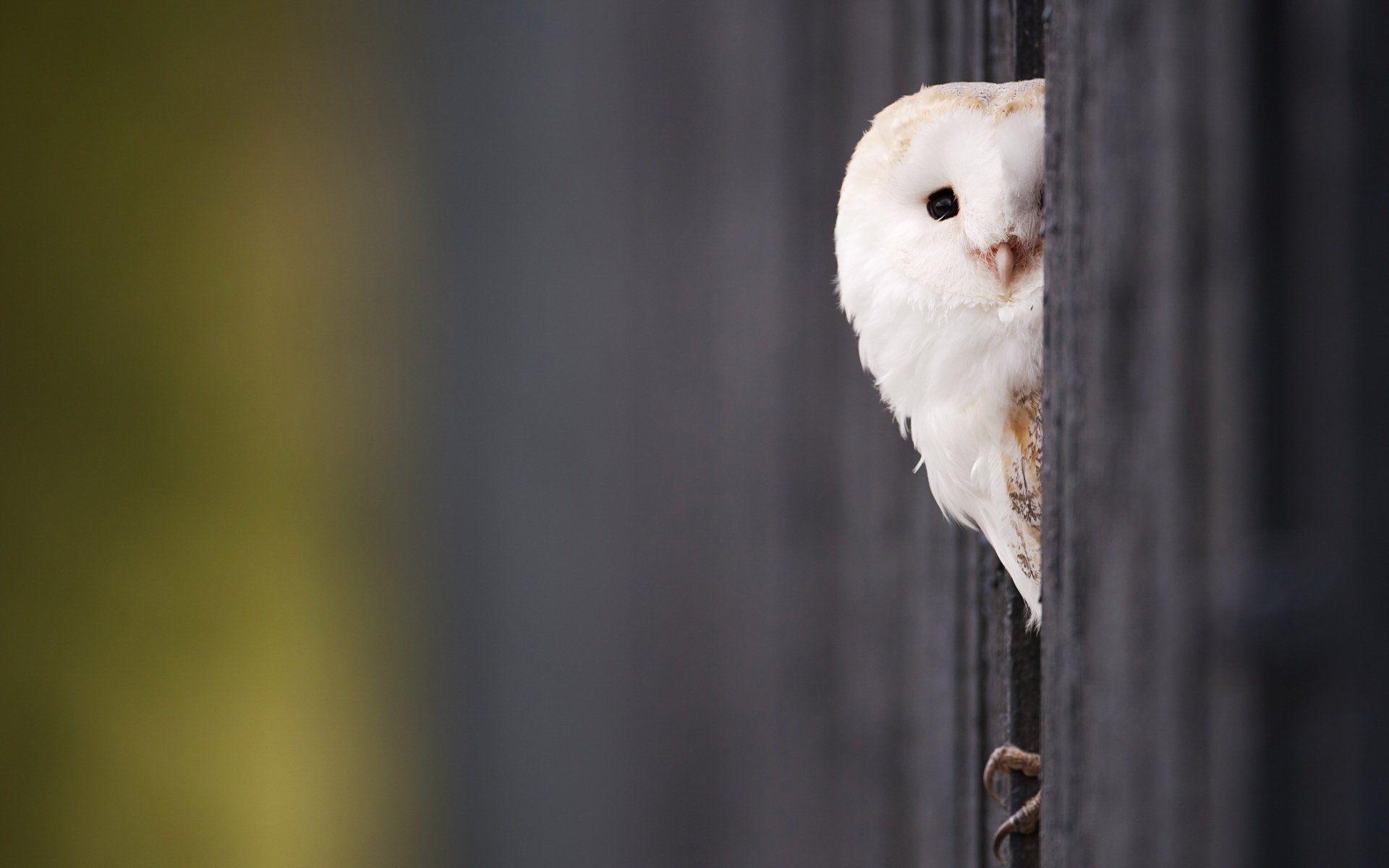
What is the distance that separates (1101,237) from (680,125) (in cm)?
65

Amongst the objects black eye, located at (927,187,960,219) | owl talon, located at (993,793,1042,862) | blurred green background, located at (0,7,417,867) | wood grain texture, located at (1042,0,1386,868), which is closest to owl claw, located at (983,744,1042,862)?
owl talon, located at (993,793,1042,862)

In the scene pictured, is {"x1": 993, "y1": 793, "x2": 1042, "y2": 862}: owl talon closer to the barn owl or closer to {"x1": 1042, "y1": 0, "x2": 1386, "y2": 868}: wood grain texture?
the barn owl

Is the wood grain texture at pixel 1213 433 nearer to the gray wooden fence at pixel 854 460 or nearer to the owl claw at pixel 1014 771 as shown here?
the gray wooden fence at pixel 854 460

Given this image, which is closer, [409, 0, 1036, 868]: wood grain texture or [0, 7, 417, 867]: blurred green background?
[409, 0, 1036, 868]: wood grain texture

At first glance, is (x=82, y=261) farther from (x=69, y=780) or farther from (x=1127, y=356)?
(x=1127, y=356)

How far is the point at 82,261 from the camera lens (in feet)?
4.09

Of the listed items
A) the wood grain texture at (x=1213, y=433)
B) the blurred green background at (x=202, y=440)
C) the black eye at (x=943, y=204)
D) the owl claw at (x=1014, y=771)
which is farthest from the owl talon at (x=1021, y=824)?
the blurred green background at (x=202, y=440)

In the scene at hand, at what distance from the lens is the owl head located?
41 cm

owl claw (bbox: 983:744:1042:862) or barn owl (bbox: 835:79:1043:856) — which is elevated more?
barn owl (bbox: 835:79:1043:856)

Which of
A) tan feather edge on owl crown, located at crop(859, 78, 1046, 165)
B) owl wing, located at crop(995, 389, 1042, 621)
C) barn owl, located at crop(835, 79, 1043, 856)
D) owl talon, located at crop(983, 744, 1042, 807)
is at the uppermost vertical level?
tan feather edge on owl crown, located at crop(859, 78, 1046, 165)

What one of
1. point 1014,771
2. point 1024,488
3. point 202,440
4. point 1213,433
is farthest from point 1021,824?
point 202,440

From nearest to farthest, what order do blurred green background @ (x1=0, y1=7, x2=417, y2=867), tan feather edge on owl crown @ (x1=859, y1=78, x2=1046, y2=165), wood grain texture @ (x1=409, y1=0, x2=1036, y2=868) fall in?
tan feather edge on owl crown @ (x1=859, y1=78, x2=1046, y2=165), wood grain texture @ (x1=409, y1=0, x2=1036, y2=868), blurred green background @ (x1=0, y1=7, x2=417, y2=867)

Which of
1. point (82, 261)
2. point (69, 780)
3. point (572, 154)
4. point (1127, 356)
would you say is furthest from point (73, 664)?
point (1127, 356)

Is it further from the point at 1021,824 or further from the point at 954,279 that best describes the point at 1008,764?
the point at 954,279
